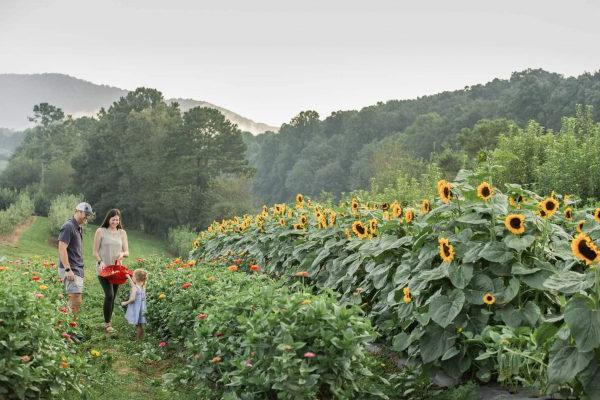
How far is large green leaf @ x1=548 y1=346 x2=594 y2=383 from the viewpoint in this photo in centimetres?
303

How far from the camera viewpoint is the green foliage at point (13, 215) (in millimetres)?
24739

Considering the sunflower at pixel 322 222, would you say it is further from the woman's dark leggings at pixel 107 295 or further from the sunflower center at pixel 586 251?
the sunflower center at pixel 586 251

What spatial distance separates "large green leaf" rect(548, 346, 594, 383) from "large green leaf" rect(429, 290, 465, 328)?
0.82 metres

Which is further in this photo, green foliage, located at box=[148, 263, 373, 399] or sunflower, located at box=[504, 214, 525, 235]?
sunflower, located at box=[504, 214, 525, 235]

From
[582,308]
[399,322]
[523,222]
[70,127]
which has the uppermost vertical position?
[70,127]

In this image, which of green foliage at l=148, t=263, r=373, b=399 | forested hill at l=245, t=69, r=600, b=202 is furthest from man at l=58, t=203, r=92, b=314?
forested hill at l=245, t=69, r=600, b=202

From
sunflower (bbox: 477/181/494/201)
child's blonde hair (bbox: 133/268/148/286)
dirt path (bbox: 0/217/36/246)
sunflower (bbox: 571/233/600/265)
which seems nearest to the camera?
sunflower (bbox: 571/233/600/265)

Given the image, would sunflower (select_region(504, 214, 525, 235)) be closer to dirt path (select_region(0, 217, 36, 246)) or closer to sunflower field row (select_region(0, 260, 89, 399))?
sunflower field row (select_region(0, 260, 89, 399))

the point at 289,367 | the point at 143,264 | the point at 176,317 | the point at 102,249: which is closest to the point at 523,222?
the point at 289,367

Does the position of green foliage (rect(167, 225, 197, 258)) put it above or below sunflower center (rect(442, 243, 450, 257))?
below

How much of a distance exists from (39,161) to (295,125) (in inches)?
1322

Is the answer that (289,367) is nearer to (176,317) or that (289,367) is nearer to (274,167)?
(176,317)

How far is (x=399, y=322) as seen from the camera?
15.2 feet

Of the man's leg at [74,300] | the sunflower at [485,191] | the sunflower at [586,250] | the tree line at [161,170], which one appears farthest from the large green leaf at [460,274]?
the tree line at [161,170]
